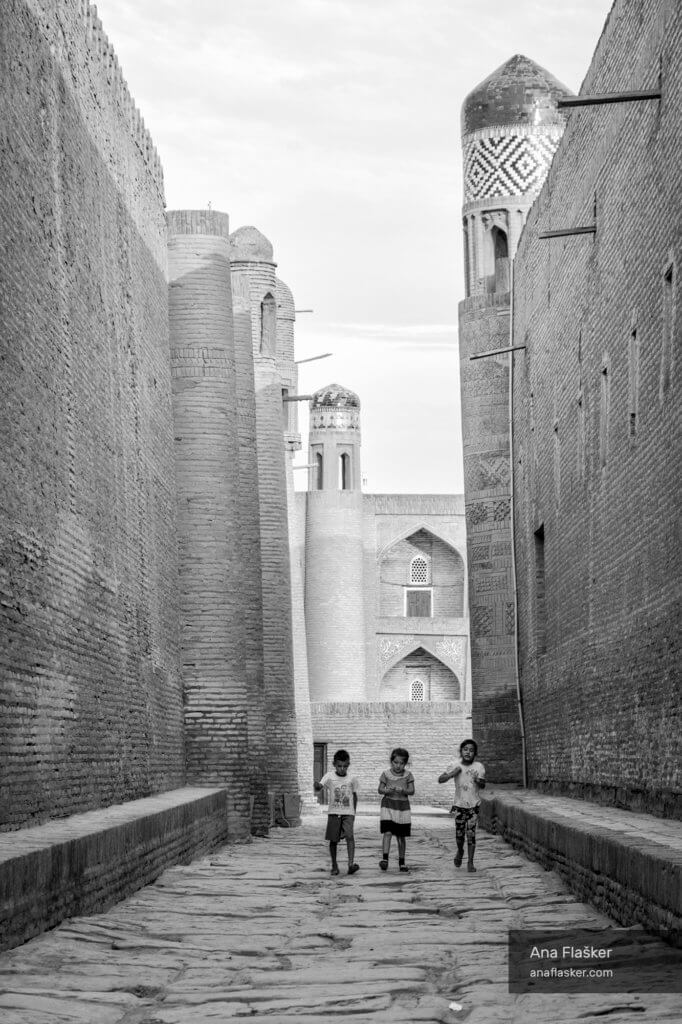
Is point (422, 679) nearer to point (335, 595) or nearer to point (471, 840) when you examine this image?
point (335, 595)

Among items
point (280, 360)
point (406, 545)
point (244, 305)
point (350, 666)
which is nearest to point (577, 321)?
point (244, 305)

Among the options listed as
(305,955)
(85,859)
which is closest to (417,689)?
(85,859)

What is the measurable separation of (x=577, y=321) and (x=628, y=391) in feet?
10.6

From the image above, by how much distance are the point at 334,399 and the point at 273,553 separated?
2695cm

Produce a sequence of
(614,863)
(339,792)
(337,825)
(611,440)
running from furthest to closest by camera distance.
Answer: (611,440) < (337,825) < (339,792) < (614,863)

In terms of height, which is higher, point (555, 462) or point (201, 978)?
point (555, 462)

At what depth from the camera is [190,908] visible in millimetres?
10453

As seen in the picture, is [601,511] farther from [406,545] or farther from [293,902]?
[406,545]

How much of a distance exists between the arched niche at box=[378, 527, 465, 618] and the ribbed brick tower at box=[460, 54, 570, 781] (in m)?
29.8

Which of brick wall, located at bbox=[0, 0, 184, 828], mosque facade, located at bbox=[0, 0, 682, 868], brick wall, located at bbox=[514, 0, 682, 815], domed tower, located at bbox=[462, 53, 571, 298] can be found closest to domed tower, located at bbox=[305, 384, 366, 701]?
mosque facade, located at bbox=[0, 0, 682, 868]

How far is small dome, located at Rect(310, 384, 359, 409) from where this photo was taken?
172ft

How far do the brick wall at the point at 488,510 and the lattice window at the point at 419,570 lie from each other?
102 feet

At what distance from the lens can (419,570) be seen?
5588cm

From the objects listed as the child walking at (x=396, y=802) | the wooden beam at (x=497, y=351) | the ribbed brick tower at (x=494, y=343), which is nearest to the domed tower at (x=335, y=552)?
the ribbed brick tower at (x=494, y=343)
